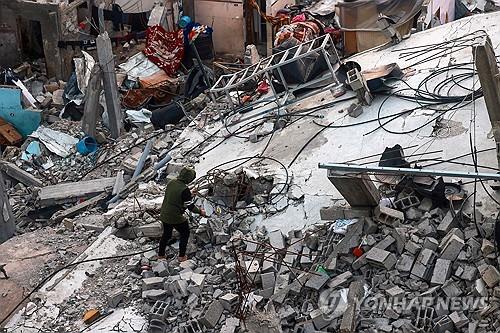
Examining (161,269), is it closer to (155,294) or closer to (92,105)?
(155,294)

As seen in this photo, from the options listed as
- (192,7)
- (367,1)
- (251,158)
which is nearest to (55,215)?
(251,158)

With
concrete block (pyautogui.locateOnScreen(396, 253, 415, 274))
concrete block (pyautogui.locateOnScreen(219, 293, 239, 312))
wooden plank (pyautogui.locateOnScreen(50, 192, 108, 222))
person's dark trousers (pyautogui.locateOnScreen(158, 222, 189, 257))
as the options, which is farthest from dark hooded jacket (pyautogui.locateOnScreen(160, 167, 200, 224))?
wooden plank (pyautogui.locateOnScreen(50, 192, 108, 222))

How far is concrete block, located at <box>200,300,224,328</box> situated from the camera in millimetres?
9484

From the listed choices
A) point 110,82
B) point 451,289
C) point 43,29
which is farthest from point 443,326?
point 43,29

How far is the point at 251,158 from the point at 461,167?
3.75 metres

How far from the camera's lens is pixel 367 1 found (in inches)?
685

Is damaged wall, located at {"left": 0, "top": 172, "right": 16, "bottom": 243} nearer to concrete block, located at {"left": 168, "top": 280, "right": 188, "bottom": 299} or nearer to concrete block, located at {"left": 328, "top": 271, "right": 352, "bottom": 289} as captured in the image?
concrete block, located at {"left": 168, "top": 280, "right": 188, "bottom": 299}

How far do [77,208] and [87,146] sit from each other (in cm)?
318

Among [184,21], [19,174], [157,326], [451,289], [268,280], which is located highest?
[451,289]

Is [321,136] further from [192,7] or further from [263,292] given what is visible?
[192,7]

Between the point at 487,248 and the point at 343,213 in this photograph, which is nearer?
the point at 487,248

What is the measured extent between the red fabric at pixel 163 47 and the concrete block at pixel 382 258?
12.6m

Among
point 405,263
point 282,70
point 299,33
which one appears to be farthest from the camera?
point 299,33

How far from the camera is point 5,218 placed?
13844 millimetres
